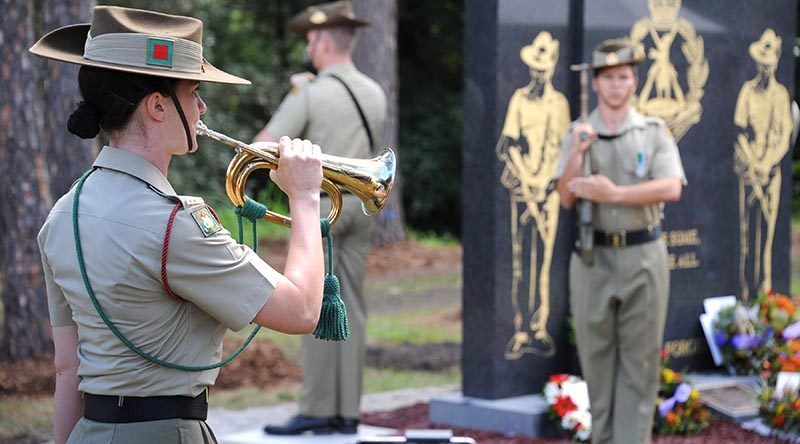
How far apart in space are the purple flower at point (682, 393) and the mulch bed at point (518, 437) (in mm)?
234

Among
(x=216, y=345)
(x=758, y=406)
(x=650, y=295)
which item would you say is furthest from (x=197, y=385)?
(x=758, y=406)

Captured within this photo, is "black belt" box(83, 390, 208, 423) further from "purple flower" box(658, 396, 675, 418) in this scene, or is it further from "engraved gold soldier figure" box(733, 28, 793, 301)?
"engraved gold soldier figure" box(733, 28, 793, 301)

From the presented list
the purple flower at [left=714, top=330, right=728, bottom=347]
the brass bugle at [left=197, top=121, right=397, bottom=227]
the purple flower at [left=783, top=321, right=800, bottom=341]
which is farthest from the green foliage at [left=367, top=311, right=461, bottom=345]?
the brass bugle at [left=197, top=121, right=397, bottom=227]

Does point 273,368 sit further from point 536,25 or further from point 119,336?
point 119,336

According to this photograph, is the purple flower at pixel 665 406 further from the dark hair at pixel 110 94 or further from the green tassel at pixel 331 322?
the dark hair at pixel 110 94

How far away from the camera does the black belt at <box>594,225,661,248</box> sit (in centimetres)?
679

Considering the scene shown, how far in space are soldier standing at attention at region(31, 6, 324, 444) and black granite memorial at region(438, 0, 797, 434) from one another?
14.8 feet

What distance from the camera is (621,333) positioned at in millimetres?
6844

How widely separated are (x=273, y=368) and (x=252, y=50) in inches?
551

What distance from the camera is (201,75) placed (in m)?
3.12

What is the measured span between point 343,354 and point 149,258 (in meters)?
4.44

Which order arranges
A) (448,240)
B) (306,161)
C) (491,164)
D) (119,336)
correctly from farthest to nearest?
(448,240), (491,164), (306,161), (119,336)

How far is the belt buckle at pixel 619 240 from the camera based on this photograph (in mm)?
6785

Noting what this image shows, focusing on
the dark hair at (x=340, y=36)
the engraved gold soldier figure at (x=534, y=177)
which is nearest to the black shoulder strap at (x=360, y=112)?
the dark hair at (x=340, y=36)
